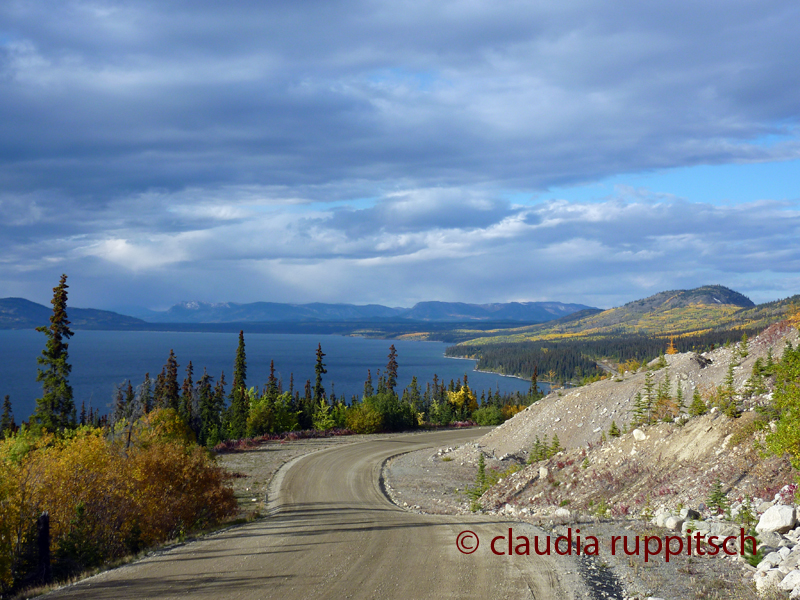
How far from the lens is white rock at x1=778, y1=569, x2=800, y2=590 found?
947 centimetres

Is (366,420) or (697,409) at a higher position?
(697,409)

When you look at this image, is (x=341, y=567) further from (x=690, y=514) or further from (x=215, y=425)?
(x=215, y=425)

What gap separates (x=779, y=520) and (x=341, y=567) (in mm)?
11120

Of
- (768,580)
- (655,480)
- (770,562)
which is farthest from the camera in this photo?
(655,480)

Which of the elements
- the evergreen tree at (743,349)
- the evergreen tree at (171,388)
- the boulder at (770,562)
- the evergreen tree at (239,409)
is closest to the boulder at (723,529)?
the boulder at (770,562)

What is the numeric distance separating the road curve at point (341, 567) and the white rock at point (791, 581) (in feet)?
12.9

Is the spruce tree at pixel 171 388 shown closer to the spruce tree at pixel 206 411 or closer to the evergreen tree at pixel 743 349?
the spruce tree at pixel 206 411

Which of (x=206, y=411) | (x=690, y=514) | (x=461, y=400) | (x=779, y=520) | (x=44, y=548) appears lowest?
(x=461, y=400)

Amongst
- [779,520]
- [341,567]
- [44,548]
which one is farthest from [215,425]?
[779,520]

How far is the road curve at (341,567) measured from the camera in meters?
11.8

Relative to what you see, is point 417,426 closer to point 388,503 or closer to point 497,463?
point 497,463

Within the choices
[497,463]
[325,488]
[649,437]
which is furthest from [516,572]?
[497,463]

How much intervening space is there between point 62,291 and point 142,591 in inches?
1421

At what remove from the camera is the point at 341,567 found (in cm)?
1370
